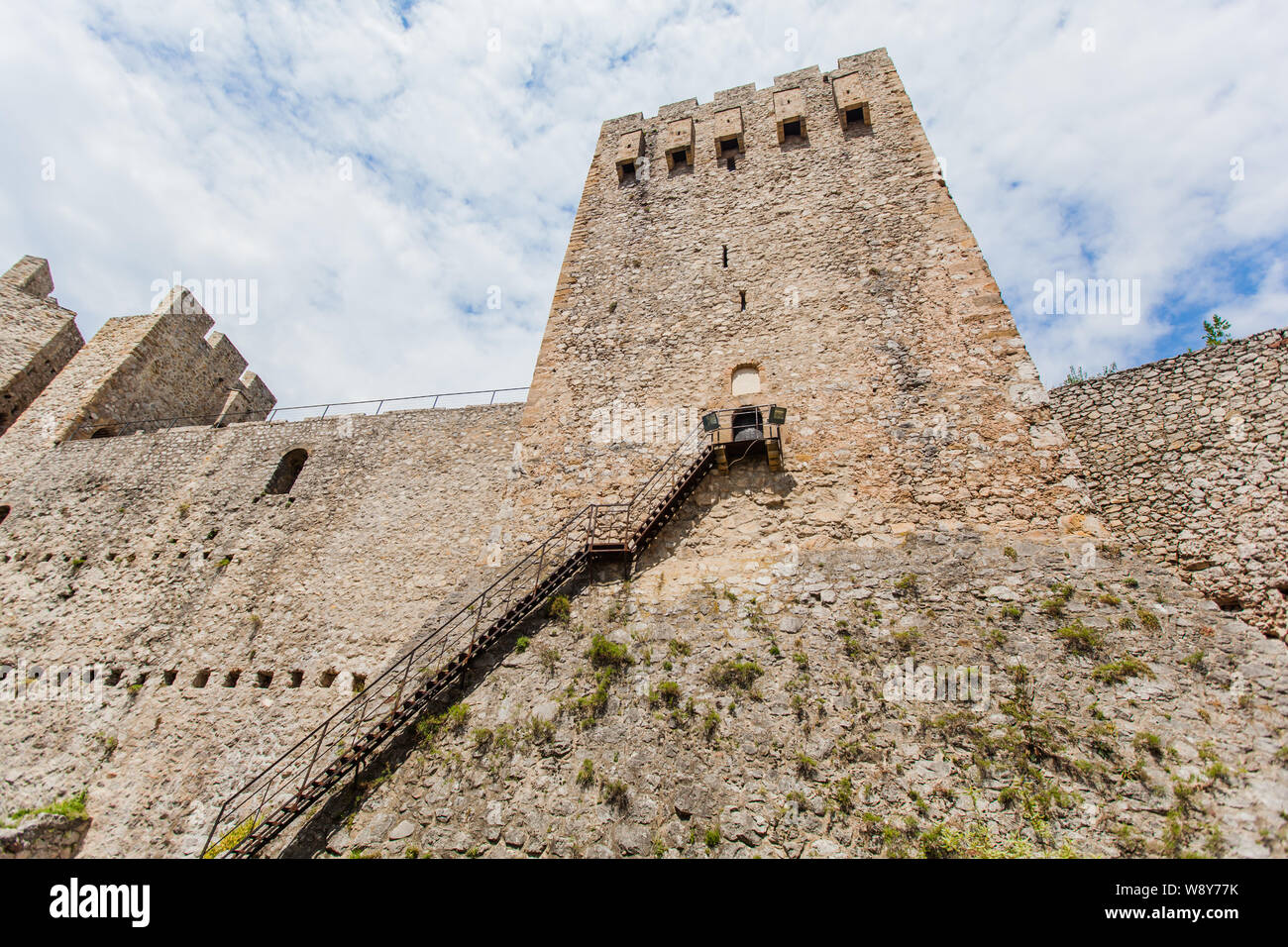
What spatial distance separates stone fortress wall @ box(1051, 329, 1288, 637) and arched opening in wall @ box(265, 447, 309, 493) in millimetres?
17104

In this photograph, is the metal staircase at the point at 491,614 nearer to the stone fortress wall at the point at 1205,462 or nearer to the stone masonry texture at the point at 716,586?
the stone masonry texture at the point at 716,586

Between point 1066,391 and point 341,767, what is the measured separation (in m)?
13.0

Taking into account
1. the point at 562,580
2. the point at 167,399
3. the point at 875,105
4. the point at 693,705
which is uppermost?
the point at 875,105

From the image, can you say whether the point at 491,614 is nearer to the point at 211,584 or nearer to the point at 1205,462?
the point at 211,584

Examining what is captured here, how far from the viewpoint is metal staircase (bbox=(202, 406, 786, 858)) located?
7.07 m

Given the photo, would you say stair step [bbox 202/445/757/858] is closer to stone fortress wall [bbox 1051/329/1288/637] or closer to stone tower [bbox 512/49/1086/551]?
stone tower [bbox 512/49/1086/551]

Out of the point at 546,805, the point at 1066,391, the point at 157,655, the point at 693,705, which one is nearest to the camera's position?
the point at 546,805

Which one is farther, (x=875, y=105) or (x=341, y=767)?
(x=875, y=105)

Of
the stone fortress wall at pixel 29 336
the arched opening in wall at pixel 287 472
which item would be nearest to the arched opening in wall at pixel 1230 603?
the arched opening in wall at pixel 287 472

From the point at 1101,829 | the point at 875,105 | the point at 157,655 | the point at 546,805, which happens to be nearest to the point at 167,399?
the point at 157,655

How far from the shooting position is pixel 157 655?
38.2 ft
